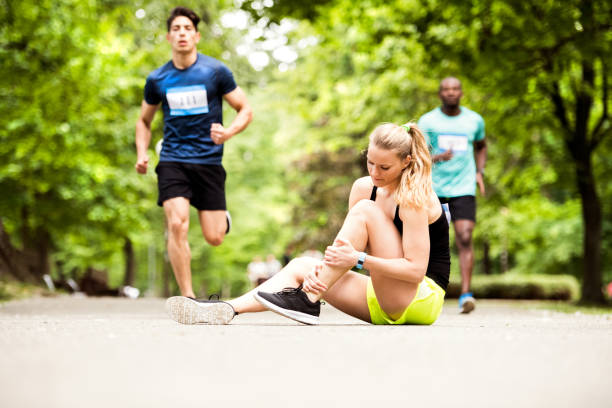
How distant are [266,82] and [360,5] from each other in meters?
7.87

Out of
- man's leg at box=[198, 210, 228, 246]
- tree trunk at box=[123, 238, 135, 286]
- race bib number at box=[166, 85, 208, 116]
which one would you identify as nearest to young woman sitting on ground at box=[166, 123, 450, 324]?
man's leg at box=[198, 210, 228, 246]

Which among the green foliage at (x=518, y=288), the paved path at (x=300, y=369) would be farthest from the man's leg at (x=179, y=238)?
the green foliage at (x=518, y=288)

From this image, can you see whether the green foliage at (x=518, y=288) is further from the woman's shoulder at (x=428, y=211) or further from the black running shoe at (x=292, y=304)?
the black running shoe at (x=292, y=304)

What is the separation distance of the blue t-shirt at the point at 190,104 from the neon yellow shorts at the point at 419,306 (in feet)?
8.32

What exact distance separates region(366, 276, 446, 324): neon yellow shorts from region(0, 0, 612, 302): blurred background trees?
0.97 meters

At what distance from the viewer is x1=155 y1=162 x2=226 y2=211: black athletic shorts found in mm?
7012

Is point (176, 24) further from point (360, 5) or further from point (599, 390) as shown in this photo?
point (360, 5)

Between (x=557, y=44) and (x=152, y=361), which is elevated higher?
(x=557, y=44)

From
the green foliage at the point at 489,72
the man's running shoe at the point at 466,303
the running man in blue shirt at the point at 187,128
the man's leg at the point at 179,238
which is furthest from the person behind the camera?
the green foliage at the point at 489,72

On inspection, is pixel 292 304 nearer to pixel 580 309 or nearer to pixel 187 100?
pixel 187 100

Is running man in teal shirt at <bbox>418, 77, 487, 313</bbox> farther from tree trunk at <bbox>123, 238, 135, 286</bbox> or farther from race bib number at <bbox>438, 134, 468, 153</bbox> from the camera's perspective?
tree trunk at <bbox>123, 238, 135, 286</bbox>

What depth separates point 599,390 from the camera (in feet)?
9.39

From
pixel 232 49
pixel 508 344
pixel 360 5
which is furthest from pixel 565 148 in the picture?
pixel 508 344

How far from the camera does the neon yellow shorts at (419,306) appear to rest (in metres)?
5.07
